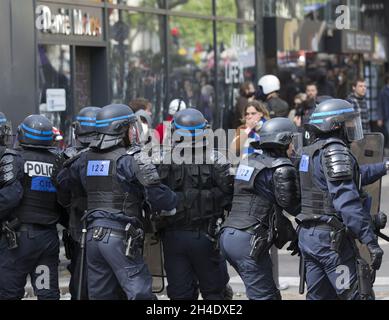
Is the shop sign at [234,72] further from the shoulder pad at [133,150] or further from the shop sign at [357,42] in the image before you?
the shoulder pad at [133,150]

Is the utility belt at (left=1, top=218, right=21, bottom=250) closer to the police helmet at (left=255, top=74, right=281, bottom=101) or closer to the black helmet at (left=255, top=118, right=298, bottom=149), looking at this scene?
the black helmet at (left=255, top=118, right=298, bottom=149)

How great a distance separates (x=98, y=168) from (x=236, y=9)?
10623 millimetres

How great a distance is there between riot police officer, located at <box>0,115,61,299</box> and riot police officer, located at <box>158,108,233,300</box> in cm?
91

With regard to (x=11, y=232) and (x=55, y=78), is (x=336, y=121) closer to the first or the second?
(x=11, y=232)

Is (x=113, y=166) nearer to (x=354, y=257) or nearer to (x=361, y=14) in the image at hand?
(x=354, y=257)

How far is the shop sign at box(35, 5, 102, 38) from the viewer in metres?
12.6

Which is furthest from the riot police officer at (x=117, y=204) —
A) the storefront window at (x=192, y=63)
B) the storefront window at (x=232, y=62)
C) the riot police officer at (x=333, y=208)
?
the storefront window at (x=232, y=62)

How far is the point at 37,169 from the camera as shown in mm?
7703

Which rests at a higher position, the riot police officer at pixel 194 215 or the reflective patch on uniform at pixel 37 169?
the reflective patch on uniform at pixel 37 169

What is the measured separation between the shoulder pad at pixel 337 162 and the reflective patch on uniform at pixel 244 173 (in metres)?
0.66

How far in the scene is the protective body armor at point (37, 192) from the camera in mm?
7676

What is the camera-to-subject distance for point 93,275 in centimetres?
732

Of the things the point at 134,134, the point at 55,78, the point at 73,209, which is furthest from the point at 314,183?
the point at 55,78
